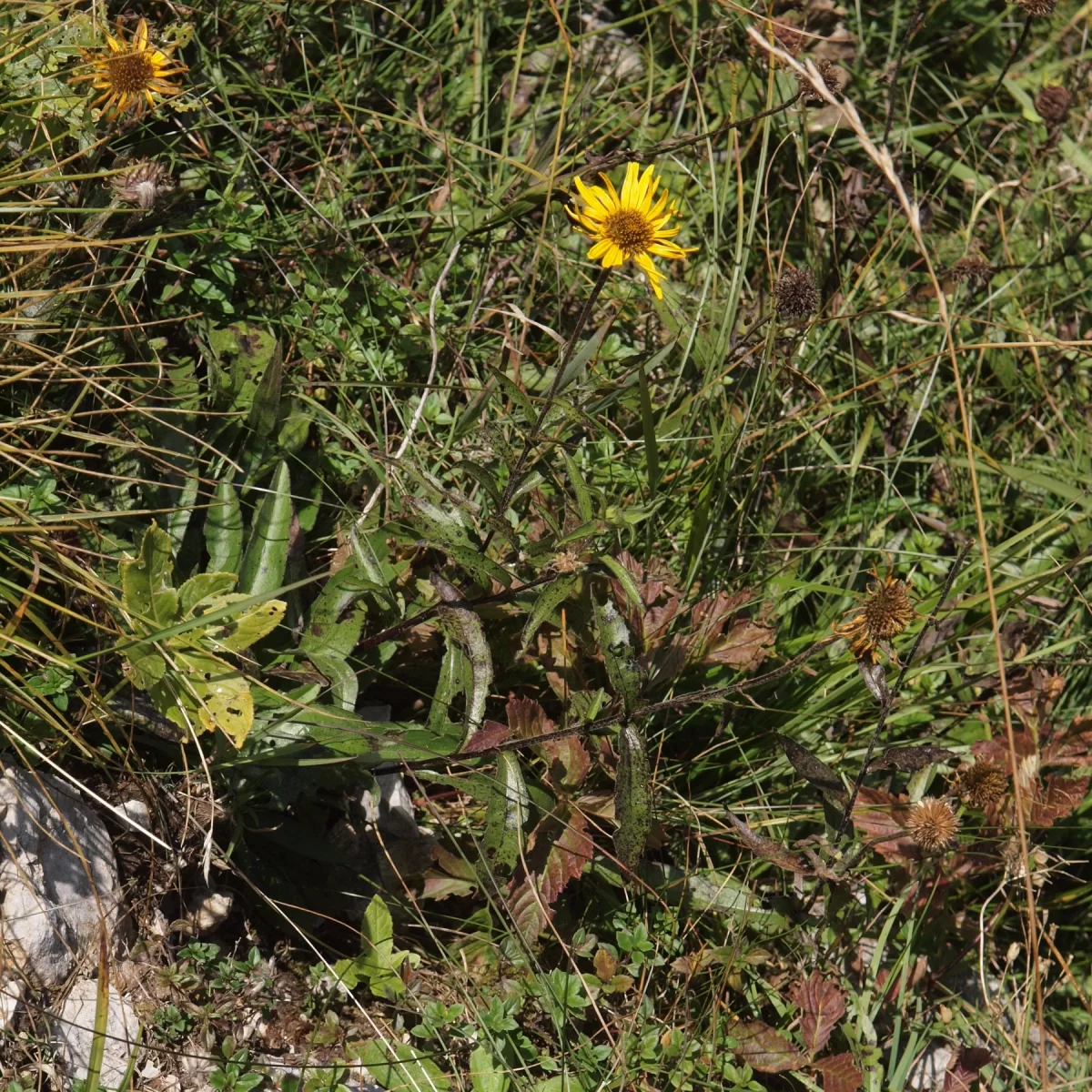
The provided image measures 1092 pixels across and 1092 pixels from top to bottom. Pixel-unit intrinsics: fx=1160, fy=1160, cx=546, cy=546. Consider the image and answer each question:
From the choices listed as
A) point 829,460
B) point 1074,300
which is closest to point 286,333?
point 829,460

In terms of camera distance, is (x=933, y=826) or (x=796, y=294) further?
(x=796, y=294)

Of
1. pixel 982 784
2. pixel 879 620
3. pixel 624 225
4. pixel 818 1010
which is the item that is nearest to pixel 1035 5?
pixel 624 225

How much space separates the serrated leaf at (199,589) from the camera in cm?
184

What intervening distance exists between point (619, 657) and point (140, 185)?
1146 mm

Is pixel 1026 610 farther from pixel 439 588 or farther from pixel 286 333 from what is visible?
pixel 286 333

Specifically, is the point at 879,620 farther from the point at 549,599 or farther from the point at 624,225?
the point at 624,225

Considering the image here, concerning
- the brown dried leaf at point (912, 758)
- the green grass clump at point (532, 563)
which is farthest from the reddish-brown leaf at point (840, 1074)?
the brown dried leaf at point (912, 758)

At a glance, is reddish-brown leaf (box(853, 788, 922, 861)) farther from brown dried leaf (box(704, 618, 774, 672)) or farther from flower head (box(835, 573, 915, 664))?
A: flower head (box(835, 573, 915, 664))

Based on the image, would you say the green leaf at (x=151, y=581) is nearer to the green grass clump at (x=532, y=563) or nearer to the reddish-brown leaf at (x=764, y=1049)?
the green grass clump at (x=532, y=563)

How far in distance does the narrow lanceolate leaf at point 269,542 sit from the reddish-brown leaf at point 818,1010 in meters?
1.20

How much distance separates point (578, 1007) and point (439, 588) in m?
0.75

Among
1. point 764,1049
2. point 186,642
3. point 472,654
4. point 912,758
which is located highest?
point 186,642

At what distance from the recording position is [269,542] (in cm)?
213

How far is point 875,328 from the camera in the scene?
292 cm
